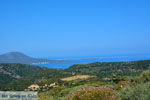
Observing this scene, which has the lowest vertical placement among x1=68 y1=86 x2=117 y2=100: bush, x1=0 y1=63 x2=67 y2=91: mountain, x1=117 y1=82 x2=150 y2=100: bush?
x1=0 y1=63 x2=67 y2=91: mountain

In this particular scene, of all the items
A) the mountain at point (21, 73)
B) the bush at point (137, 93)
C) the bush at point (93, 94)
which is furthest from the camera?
the mountain at point (21, 73)

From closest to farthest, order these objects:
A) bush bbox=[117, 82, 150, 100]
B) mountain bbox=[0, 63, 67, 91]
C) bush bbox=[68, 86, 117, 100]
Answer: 1. bush bbox=[117, 82, 150, 100]
2. bush bbox=[68, 86, 117, 100]
3. mountain bbox=[0, 63, 67, 91]

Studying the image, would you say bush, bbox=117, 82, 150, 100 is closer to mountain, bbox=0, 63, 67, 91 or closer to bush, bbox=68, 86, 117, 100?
bush, bbox=68, 86, 117, 100

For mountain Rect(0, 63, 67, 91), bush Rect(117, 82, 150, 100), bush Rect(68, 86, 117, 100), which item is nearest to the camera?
bush Rect(117, 82, 150, 100)

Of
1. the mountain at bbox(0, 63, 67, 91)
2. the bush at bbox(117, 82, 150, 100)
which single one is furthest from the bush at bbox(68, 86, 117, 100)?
the mountain at bbox(0, 63, 67, 91)

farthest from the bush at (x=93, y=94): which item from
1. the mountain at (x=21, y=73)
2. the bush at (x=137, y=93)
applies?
the mountain at (x=21, y=73)

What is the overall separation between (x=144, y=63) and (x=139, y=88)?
310 ft

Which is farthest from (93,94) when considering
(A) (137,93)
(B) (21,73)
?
(B) (21,73)

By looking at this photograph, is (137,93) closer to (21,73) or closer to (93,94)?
(93,94)

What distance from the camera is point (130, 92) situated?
30.1ft

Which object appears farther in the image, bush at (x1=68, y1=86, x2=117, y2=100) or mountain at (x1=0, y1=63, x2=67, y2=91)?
mountain at (x1=0, y1=63, x2=67, y2=91)

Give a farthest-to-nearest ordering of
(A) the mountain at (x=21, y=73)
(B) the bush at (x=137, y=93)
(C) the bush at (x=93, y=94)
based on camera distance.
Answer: (A) the mountain at (x=21, y=73) → (C) the bush at (x=93, y=94) → (B) the bush at (x=137, y=93)

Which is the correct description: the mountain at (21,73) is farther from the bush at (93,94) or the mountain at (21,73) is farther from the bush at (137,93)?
the bush at (137,93)

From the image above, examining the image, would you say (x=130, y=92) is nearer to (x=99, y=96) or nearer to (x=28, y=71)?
(x=99, y=96)
